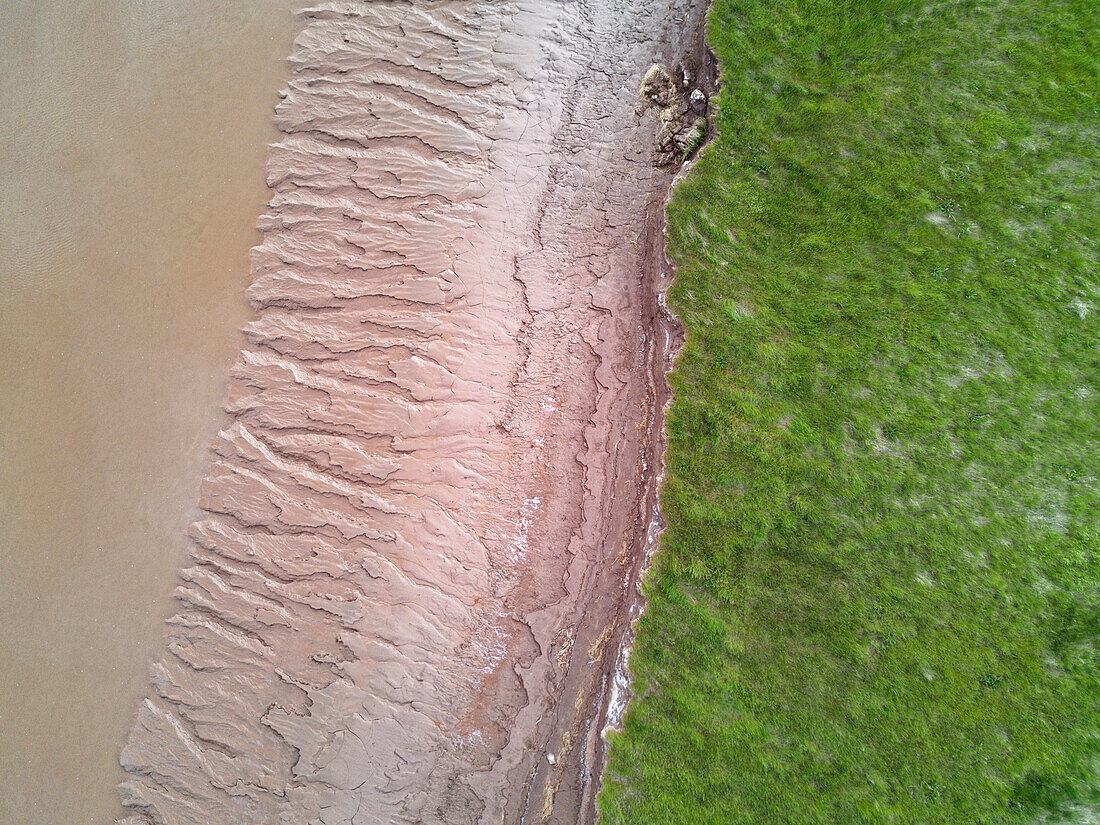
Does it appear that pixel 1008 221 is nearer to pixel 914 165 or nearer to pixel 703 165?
pixel 914 165

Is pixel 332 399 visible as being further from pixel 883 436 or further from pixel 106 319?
pixel 883 436

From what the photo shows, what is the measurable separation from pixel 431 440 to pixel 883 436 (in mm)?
3213

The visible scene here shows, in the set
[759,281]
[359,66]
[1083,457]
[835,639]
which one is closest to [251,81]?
[359,66]

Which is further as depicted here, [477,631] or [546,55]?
[546,55]

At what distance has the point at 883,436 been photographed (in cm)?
396

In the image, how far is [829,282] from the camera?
4.12m

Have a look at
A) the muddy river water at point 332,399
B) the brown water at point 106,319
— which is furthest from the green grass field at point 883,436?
the brown water at point 106,319

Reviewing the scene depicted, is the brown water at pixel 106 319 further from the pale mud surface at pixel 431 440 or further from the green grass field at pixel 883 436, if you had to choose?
the green grass field at pixel 883 436

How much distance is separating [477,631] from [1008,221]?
4779 mm

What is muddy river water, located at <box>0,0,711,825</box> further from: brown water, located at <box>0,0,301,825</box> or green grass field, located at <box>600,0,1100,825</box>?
green grass field, located at <box>600,0,1100,825</box>

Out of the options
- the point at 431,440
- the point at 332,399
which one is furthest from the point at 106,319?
the point at 431,440

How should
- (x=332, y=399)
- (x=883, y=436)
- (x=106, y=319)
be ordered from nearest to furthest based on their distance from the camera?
(x=883, y=436), (x=332, y=399), (x=106, y=319)

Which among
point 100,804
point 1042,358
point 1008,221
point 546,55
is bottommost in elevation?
point 100,804

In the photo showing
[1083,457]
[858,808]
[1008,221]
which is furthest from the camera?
[1008,221]
